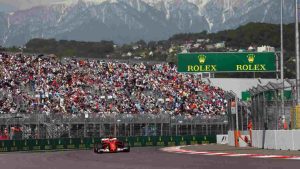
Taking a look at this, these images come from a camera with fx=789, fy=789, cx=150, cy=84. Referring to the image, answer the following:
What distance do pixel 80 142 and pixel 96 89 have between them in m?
10.2

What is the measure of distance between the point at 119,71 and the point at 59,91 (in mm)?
10764

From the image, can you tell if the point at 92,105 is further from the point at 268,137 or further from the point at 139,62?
the point at 268,137

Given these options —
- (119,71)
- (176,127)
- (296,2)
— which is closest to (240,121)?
(296,2)

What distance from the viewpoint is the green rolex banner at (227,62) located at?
63.4 metres

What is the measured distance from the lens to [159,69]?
229 feet

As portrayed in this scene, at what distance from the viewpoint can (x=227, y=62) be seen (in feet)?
213

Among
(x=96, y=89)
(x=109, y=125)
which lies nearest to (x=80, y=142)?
(x=109, y=125)

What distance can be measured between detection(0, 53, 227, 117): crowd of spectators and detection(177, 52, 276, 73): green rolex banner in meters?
1.92

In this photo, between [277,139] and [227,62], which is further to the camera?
[227,62]

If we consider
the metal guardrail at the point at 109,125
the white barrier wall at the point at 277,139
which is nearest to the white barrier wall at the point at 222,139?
the metal guardrail at the point at 109,125

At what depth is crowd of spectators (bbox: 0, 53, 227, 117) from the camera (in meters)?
53.0

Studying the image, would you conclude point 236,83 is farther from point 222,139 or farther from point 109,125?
point 222,139

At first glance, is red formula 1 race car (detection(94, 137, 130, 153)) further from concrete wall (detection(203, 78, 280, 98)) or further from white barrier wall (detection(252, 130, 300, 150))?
concrete wall (detection(203, 78, 280, 98))

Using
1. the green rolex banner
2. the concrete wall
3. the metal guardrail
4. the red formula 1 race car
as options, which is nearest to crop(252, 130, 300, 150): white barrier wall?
the red formula 1 race car
